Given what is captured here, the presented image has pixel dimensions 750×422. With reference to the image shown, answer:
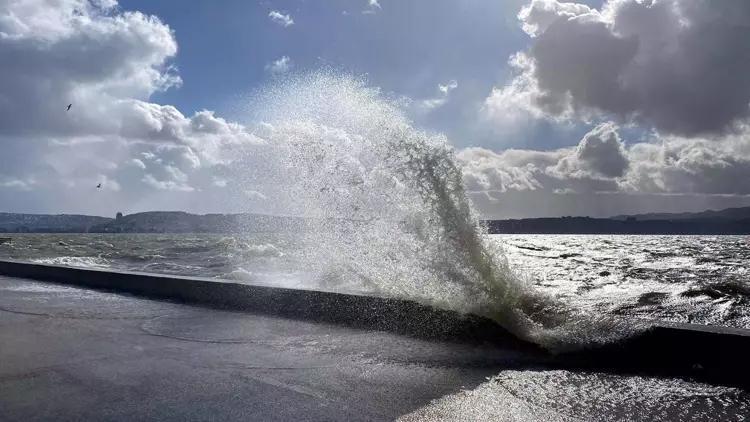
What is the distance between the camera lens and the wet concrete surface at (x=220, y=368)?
2.61 metres

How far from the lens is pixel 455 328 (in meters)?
4.61

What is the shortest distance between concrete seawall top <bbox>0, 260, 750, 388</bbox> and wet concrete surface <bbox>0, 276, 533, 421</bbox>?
0.68 feet

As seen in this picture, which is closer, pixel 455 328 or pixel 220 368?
pixel 220 368

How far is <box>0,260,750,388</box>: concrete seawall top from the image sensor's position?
11.1 ft

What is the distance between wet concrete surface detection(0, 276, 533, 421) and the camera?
2.61m

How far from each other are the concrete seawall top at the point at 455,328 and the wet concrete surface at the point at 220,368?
8.2 inches

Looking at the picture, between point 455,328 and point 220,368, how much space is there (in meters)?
2.13

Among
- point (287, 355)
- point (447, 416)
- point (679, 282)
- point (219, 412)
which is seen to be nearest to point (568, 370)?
point (447, 416)

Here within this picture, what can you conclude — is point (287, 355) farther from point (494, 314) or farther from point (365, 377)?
point (494, 314)

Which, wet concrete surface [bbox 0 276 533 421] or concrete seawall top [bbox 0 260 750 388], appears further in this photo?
concrete seawall top [bbox 0 260 750 388]

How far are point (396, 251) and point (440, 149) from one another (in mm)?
1566

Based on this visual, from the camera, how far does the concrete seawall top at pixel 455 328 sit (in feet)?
11.1

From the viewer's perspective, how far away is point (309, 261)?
10.1 metres

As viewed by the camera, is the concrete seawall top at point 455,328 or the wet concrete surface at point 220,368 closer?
the wet concrete surface at point 220,368
